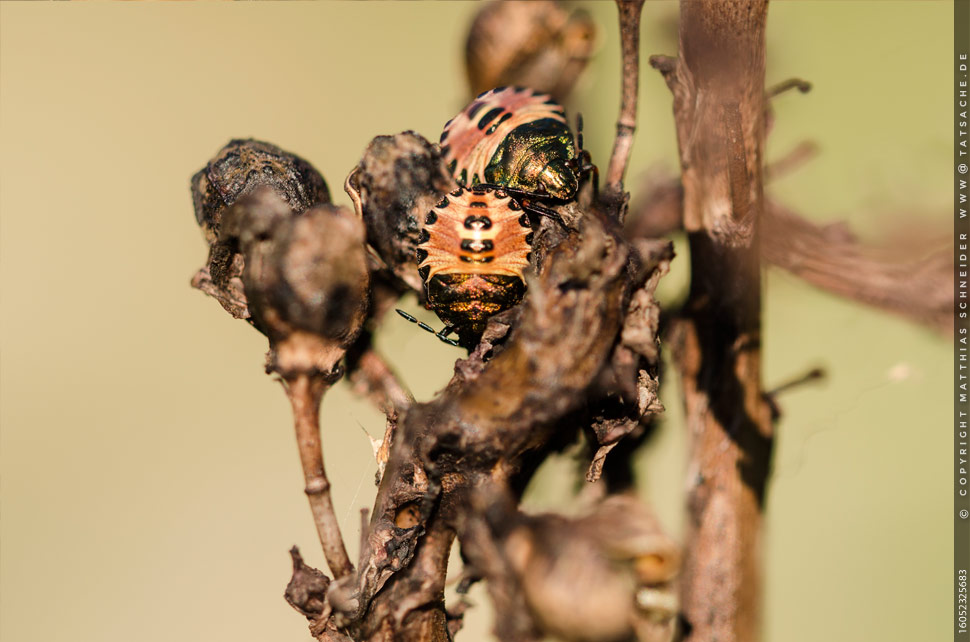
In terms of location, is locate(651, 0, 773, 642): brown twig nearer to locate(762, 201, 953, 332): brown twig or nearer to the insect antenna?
locate(762, 201, 953, 332): brown twig

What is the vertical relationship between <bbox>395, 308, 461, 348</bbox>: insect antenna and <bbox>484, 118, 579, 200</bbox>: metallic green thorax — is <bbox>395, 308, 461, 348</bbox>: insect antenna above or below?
below

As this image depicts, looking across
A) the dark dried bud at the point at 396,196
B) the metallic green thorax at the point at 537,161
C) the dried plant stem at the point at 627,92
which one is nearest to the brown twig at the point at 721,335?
the dried plant stem at the point at 627,92

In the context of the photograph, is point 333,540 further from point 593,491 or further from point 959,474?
point 959,474

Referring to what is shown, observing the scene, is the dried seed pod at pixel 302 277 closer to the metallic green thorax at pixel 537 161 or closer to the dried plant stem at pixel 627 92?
the metallic green thorax at pixel 537 161

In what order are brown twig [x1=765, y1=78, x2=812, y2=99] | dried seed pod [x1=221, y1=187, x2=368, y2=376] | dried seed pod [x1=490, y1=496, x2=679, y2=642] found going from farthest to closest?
brown twig [x1=765, y1=78, x2=812, y2=99] < dried seed pod [x1=221, y1=187, x2=368, y2=376] < dried seed pod [x1=490, y1=496, x2=679, y2=642]

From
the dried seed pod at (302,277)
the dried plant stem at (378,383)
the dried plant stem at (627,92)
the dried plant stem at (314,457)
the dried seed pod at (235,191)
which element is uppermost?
the dried plant stem at (627,92)

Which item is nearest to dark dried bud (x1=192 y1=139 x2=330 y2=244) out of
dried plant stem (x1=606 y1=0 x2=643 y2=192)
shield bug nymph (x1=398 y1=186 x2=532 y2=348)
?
shield bug nymph (x1=398 y1=186 x2=532 y2=348)

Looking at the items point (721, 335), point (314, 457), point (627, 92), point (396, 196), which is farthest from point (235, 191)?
point (721, 335)
